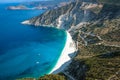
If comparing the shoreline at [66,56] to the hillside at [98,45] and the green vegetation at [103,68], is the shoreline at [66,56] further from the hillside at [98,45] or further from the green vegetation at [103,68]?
the green vegetation at [103,68]

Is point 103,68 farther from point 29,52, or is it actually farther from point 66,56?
point 29,52

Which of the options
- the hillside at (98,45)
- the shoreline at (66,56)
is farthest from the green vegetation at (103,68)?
the shoreline at (66,56)

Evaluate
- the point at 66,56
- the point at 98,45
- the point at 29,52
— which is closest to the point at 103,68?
the point at 66,56

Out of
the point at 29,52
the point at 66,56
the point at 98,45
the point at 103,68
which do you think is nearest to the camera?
the point at 103,68

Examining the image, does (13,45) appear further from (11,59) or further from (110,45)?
(110,45)

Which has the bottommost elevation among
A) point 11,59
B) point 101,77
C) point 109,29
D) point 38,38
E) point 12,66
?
point 101,77

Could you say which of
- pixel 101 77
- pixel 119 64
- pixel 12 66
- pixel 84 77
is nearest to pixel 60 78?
pixel 84 77

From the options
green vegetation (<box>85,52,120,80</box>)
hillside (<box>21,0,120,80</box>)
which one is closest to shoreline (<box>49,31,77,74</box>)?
hillside (<box>21,0,120,80</box>)
